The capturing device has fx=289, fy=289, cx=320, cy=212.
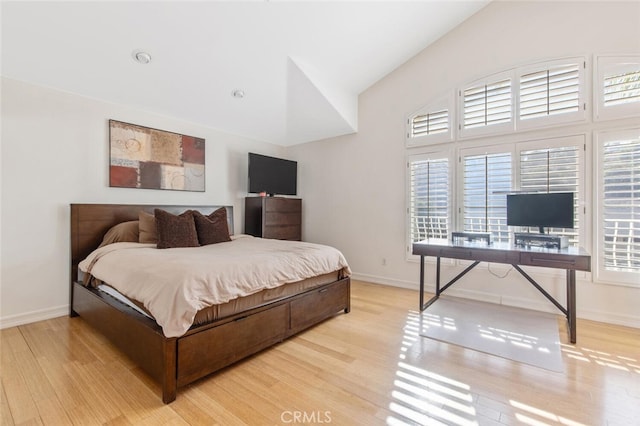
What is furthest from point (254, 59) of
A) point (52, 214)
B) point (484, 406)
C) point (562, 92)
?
point (484, 406)

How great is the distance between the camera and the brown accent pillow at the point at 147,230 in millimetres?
3049

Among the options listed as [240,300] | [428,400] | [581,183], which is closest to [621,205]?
[581,183]

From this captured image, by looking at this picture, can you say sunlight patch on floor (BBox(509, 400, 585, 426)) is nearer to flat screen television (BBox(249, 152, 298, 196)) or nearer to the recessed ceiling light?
flat screen television (BBox(249, 152, 298, 196))

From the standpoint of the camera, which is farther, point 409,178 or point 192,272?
point 409,178

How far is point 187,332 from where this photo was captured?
1725 mm

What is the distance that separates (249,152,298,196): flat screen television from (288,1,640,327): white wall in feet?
0.90

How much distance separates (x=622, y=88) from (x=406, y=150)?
2.15 meters

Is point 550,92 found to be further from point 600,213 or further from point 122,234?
point 122,234

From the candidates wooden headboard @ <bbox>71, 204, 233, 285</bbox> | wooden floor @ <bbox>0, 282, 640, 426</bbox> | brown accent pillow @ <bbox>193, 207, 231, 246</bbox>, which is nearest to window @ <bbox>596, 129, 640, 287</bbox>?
wooden floor @ <bbox>0, 282, 640, 426</bbox>

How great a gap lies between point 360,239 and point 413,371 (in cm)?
265

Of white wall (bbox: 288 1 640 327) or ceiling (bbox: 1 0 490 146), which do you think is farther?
white wall (bbox: 288 1 640 327)

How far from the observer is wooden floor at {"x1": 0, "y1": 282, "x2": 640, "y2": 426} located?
1546 mm

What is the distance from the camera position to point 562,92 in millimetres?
3049

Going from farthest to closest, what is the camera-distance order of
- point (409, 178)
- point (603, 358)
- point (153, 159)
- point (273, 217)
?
point (273, 217) < point (409, 178) < point (153, 159) < point (603, 358)
